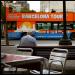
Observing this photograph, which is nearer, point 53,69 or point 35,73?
point 35,73

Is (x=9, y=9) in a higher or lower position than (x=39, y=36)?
higher

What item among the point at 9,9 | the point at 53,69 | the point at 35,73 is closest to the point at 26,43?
the point at 53,69

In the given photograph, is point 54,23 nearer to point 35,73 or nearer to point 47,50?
point 47,50

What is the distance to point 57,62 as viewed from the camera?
8.07 meters

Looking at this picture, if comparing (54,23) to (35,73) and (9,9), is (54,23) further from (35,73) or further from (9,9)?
(35,73)

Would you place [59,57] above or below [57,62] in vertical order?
above

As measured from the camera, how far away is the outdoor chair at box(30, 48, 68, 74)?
7.73 metres

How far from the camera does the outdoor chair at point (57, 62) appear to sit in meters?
7.73

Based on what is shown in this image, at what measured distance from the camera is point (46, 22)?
42188mm

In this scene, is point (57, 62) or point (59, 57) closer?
point (59, 57)

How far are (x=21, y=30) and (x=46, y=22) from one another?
3073 mm

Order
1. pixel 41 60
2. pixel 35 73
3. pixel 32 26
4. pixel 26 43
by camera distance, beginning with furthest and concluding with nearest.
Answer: pixel 32 26 < pixel 26 43 < pixel 35 73 < pixel 41 60

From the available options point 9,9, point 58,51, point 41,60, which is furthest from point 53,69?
point 9,9

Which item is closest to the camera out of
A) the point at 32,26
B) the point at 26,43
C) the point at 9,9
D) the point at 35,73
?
the point at 35,73
